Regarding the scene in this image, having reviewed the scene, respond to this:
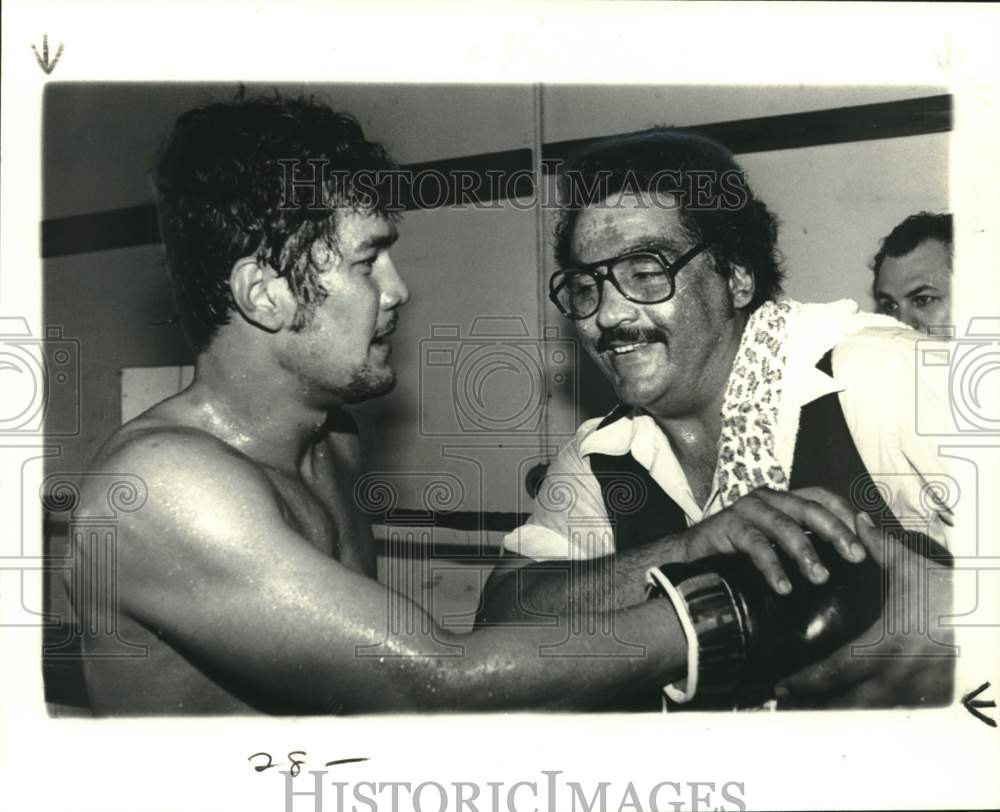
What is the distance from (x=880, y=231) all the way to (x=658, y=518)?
558 millimetres

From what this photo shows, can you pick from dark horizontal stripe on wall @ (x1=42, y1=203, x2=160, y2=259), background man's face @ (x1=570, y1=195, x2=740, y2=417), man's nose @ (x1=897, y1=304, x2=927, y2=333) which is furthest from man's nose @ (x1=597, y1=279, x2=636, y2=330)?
dark horizontal stripe on wall @ (x1=42, y1=203, x2=160, y2=259)

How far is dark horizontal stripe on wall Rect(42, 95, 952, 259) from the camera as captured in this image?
1510mm

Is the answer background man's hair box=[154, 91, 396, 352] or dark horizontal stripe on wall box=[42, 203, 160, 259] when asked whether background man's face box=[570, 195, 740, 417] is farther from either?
dark horizontal stripe on wall box=[42, 203, 160, 259]

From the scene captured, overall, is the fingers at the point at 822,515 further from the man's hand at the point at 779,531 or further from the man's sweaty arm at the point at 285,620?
the man's sweaty arm at the point at 285,620

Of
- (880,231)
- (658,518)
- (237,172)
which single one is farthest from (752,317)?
(237,172)

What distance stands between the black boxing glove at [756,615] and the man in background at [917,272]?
15.1 inches

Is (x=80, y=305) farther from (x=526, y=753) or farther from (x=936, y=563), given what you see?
(x=936, y=563)

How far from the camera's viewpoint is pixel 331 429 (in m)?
1.54

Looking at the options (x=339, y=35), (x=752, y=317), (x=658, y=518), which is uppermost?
(x=339, y=35)

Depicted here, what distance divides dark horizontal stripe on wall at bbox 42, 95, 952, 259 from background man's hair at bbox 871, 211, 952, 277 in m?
0.13

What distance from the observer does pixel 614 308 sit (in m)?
1.52

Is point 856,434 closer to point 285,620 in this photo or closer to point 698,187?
point 698,187

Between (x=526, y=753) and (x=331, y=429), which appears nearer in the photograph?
(x=526, y=753)

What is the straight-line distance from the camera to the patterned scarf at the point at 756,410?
1521 millimetres
